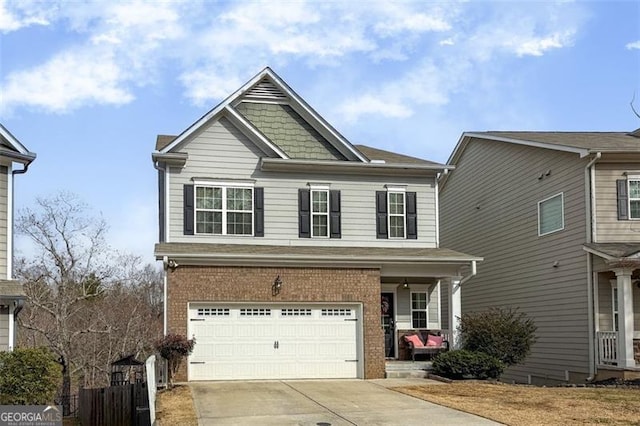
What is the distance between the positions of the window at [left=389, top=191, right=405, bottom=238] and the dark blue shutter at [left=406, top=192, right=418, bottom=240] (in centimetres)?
15

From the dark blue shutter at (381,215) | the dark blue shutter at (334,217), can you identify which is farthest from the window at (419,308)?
the dark blue shutter at (334,217)

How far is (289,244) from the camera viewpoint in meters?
21.3

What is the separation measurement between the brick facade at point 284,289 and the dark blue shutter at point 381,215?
62.3 inches

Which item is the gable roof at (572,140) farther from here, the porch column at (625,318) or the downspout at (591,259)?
the porch column at (625,318)

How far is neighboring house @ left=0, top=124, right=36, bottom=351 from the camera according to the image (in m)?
16.7

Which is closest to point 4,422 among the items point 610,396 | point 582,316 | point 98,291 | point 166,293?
point 166,293

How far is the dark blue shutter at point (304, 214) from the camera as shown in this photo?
70.3ft

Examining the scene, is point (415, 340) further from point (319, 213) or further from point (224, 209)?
point (224, 209)

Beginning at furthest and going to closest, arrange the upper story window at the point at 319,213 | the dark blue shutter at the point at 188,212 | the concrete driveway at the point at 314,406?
the upper story window at the point at 319,213, the dark blue shutter at the point at 188,212, the concrete driveway at the point at 314,406

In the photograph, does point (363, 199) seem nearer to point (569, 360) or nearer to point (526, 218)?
point (526, 218)

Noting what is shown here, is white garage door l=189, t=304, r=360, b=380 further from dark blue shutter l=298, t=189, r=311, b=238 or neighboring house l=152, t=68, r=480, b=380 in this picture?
dark blue shutter l=298, t=189, r=311, b=238

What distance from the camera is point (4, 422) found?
12523 millimetres

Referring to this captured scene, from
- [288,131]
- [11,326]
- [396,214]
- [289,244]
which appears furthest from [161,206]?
[396,214]

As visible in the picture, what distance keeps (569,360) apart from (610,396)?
5.98 meters
